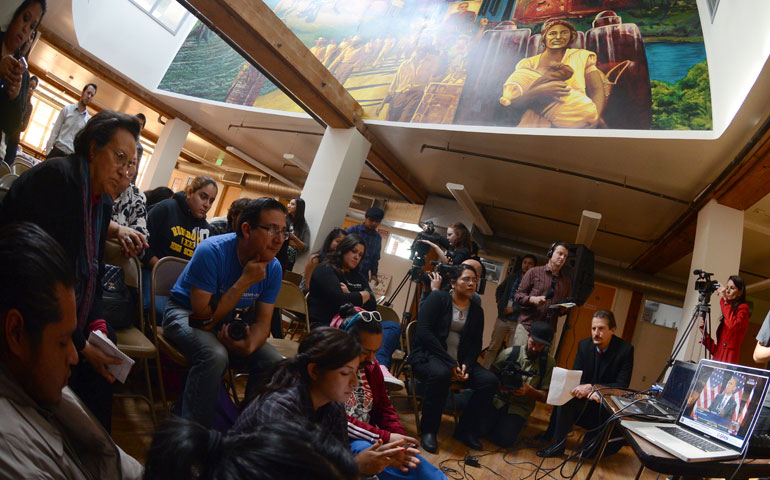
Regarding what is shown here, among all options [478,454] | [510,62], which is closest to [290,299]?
[478,454]

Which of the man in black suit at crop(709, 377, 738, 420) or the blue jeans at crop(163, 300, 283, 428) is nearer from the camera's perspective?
the man in black suit at crop(709, 377, 738, 420)

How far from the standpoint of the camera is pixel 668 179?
5.09 meters

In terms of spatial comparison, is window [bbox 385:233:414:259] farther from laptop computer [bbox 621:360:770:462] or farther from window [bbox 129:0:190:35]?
laptop computer [bbox 621:360:770:462]

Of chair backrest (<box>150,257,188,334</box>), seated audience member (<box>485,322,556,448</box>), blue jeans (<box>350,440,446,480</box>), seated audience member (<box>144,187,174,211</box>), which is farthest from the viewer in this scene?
seated audience member (<box>485,322,556,448</box>)

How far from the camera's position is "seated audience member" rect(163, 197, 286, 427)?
1844 mm

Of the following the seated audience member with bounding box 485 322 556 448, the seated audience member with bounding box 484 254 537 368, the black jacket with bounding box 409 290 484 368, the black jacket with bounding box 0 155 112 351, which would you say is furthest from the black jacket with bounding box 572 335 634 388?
the black jacket with bounding box 0 155 112 351

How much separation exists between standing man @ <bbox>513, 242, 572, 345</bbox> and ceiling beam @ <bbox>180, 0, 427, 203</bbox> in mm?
2576

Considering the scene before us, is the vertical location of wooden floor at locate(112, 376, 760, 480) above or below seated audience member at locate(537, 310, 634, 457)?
below

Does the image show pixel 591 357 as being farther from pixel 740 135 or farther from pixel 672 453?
pixel 672 453

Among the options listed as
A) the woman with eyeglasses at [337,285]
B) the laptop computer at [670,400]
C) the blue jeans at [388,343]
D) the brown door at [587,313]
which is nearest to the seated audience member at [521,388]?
the blue jeans at [388,343]

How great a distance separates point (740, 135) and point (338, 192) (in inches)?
149

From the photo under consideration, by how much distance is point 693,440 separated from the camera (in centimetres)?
157

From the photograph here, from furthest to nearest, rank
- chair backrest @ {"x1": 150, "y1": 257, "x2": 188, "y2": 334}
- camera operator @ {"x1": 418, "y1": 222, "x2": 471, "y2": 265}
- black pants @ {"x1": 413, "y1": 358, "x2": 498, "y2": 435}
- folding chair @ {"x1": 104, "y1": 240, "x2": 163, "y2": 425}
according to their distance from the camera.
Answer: camera operator @ {"x1": 418, "y1": 222, "x2": 471, "y2": 265} → black pants @ {"x1": 413, "y1": 358, "x2": 498, "y2": 435} → chair backrest @ {"x1": 150, "y1": 257, "x2": 188, "y2": 334} → folding chair @ {"x1": 104, "y1": 240, "x2": 163, "y2": 425}

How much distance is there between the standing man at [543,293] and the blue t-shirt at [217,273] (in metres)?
2.88
